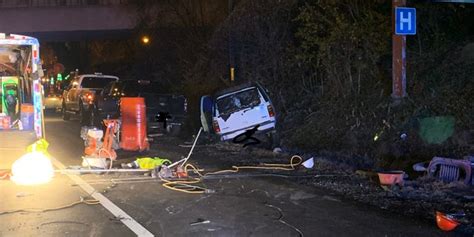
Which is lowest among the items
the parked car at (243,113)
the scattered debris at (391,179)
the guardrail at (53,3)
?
the scattered debris at (391,179)

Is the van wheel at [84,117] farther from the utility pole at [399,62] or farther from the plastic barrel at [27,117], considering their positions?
the utility pole at [399,62]

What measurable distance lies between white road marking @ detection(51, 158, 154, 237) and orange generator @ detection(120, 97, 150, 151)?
14.3 ft

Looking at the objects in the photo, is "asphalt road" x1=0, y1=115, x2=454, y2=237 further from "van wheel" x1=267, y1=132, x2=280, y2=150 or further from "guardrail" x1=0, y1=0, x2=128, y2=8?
"guardrail" x1=0, y1=0, x2=128, y2=8

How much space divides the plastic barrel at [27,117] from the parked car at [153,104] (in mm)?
6757

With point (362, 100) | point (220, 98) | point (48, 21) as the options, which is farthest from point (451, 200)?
point (48, 21)

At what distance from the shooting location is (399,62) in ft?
46.1

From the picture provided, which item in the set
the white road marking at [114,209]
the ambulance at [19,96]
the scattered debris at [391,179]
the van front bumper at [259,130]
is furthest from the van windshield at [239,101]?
the scattered debris at [391,179]

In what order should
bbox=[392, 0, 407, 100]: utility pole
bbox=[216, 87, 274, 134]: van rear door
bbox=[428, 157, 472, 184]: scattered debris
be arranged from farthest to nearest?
bbox=[216, 87, 274, 134]: van rear door
bbox=[392, 0, 407, 100]: utility pole
bbox=[428, 157, 472, 184]: scattered debris

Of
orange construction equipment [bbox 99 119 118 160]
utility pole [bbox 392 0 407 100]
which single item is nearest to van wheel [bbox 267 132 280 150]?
utility pole [bbox 392 0 407 100]

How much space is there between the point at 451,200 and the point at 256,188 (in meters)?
3.09

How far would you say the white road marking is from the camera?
23.7 ft

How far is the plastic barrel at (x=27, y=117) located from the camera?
465 inches

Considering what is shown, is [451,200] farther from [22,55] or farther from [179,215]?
[22,55]

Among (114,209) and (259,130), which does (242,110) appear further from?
(114,209)
